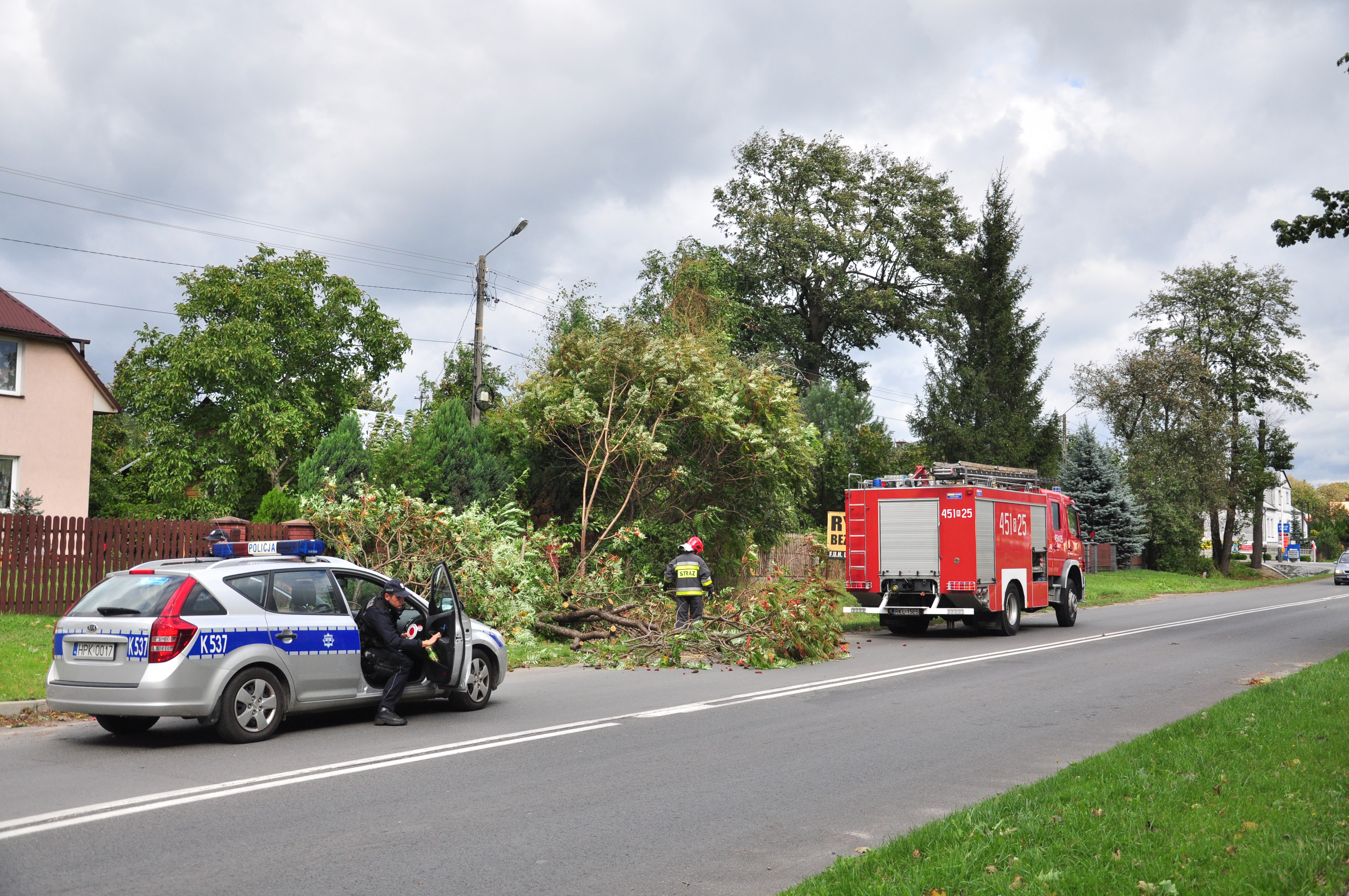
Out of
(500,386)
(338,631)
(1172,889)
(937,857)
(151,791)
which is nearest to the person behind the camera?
(1172,889)

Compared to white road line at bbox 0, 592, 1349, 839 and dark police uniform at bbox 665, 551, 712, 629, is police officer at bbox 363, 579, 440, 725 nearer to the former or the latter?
white road line at bbox 0, 592, 1349, 839

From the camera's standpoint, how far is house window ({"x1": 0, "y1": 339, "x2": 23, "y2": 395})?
28.2m

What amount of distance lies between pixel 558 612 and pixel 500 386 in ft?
94.5

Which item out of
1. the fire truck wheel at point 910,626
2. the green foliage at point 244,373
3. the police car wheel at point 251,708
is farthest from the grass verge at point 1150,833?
the green foliage at point 244,373

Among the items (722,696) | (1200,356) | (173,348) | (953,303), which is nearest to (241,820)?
(722,696)

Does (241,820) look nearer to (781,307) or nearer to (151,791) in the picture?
(151,791)

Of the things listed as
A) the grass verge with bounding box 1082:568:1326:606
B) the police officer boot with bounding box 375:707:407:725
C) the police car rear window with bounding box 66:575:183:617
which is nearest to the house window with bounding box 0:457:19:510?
the police car rear window with bounding box 66:575:183:617

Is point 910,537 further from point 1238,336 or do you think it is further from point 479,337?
point 1238,336

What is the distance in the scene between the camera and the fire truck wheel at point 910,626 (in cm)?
2109

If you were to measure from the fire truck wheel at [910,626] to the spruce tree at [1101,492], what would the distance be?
93.0 feet

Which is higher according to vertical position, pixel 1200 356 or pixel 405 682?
pixel 1200 356

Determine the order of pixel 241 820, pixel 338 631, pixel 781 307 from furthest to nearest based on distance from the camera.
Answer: pixel 781 307, pixel 338 631, pixel 241 820

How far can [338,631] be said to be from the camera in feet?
30.4

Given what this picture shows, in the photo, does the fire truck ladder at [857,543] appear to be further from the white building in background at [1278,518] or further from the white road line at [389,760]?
the white building in background at [1278,518]
